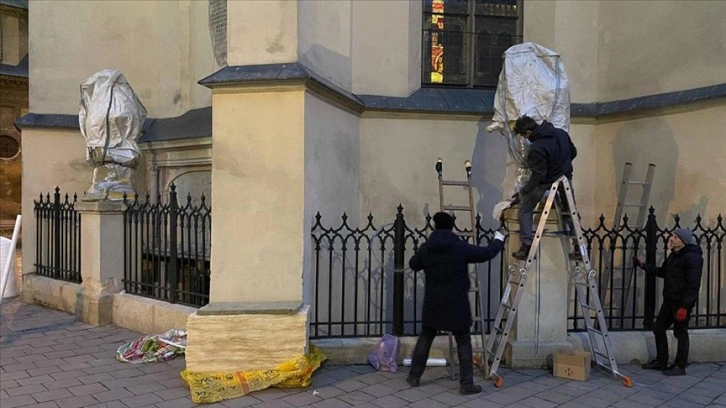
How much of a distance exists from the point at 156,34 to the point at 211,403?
7.92 metres

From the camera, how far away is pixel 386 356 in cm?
579

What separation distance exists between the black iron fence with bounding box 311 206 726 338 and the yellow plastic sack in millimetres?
897

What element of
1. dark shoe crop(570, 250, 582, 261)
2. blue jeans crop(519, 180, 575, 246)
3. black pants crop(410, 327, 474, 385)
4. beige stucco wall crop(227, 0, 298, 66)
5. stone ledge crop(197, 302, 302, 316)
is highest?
beige stucco wall crop(227, 0, 298, 66)

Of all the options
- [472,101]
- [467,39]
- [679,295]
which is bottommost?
[679,295]

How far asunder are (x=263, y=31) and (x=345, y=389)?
3683 millimetres

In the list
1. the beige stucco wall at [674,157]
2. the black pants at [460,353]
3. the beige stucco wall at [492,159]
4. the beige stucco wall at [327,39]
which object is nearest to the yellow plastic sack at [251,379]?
the black pants at [460,353]

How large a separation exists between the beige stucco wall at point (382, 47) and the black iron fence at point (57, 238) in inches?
200

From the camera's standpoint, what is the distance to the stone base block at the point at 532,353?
5.84 metres

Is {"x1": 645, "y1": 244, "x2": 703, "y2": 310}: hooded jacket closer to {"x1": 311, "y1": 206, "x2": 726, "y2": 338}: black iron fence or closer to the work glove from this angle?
{"x1": 311, "y1": 206, "x2": 726, "y2": 338}: black iron fence

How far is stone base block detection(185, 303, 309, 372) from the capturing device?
17.3 feet

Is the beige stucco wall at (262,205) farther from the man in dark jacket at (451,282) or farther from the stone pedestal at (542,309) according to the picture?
the stone pedestal at (542,309)

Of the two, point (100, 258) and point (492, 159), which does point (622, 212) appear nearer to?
point (492, 159)

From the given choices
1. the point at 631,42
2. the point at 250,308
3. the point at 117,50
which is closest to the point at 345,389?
the point at 250,308

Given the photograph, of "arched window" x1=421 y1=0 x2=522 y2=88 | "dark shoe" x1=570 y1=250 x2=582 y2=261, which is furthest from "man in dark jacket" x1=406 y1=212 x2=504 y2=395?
"arched window" x1=421 y1=0 x2=522 y2=88
